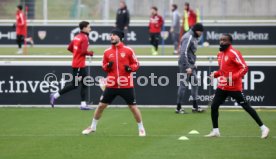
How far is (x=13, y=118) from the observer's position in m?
17.4

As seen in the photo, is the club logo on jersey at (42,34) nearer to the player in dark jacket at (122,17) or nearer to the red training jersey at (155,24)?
the player in dark jacket at (122,17)

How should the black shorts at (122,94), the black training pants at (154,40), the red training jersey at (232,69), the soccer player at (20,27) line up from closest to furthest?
the red training jersey at (232,69) < the black shorts at (122,94) < the black training pants at (154,40) < the soccer player at (20,27)

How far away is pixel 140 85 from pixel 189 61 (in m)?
2.37

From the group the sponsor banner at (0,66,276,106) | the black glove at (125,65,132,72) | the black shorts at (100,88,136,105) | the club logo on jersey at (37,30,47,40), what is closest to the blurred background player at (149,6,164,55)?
the club logo on jersey at (37,30,47,40)

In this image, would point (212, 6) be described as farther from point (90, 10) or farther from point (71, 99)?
point (71, 99)

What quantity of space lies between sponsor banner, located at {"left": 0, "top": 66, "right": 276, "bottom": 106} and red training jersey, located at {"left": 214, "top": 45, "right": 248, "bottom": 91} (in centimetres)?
556

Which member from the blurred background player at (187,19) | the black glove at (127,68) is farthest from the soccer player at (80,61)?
the blurred background player at (187,19)

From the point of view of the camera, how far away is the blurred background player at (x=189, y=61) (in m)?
17.6

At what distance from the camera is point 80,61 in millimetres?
18797

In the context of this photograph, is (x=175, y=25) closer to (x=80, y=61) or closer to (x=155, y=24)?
(x=155, y=24)

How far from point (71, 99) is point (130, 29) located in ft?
53.2

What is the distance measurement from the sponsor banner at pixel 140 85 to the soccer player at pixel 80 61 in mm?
870

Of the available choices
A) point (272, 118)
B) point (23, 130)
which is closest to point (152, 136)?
point (23, 130)

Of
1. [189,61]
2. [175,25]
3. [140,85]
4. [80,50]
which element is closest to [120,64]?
[189,61]
